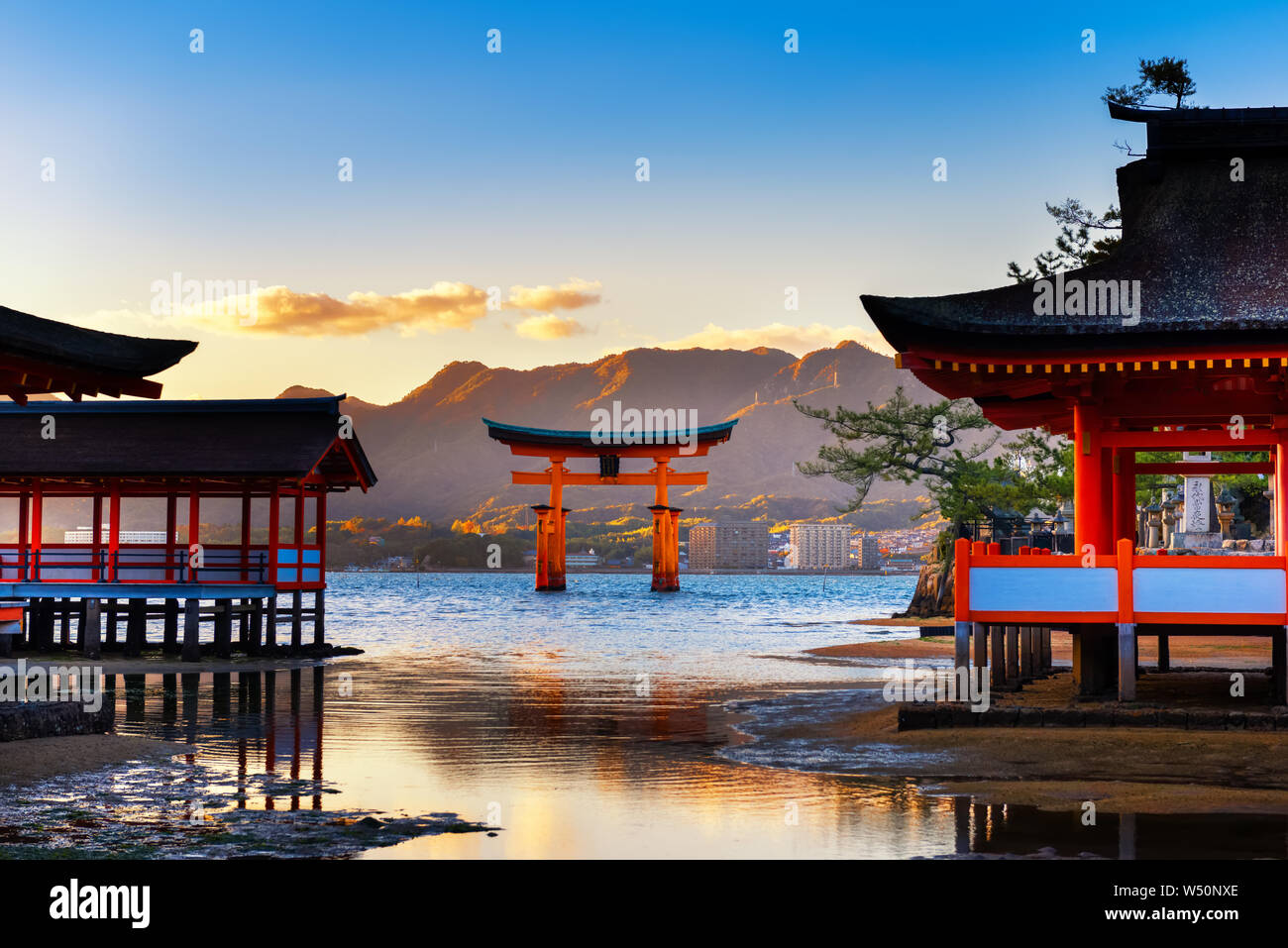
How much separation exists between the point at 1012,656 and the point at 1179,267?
257 inches

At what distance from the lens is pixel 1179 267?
51.9ft

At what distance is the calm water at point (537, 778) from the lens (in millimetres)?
9234

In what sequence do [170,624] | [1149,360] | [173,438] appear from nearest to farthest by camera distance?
[1149,360] < [173,438] < [170,624]

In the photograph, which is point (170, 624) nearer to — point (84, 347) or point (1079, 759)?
point (84, 347)

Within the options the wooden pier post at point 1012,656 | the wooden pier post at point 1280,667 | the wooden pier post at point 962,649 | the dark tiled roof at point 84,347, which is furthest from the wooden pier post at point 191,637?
the wooden pier post at point 1280,667

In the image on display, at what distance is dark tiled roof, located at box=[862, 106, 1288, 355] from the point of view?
1478 cm

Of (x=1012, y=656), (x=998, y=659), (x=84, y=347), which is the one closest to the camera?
(x=84, y=347)

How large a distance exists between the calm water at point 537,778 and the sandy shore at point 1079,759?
57 cm

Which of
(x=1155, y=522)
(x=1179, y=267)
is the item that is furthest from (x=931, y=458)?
(x=1179, y=267)

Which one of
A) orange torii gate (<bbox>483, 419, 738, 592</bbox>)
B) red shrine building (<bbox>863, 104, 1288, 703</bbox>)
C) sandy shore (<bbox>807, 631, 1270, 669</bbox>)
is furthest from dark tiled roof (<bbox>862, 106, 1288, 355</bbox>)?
orange torii gate (<bbox>483, 419, 738, 592</bbox>)

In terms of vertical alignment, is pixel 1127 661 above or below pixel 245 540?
below

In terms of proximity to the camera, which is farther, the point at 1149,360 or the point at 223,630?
the point at 223,630
